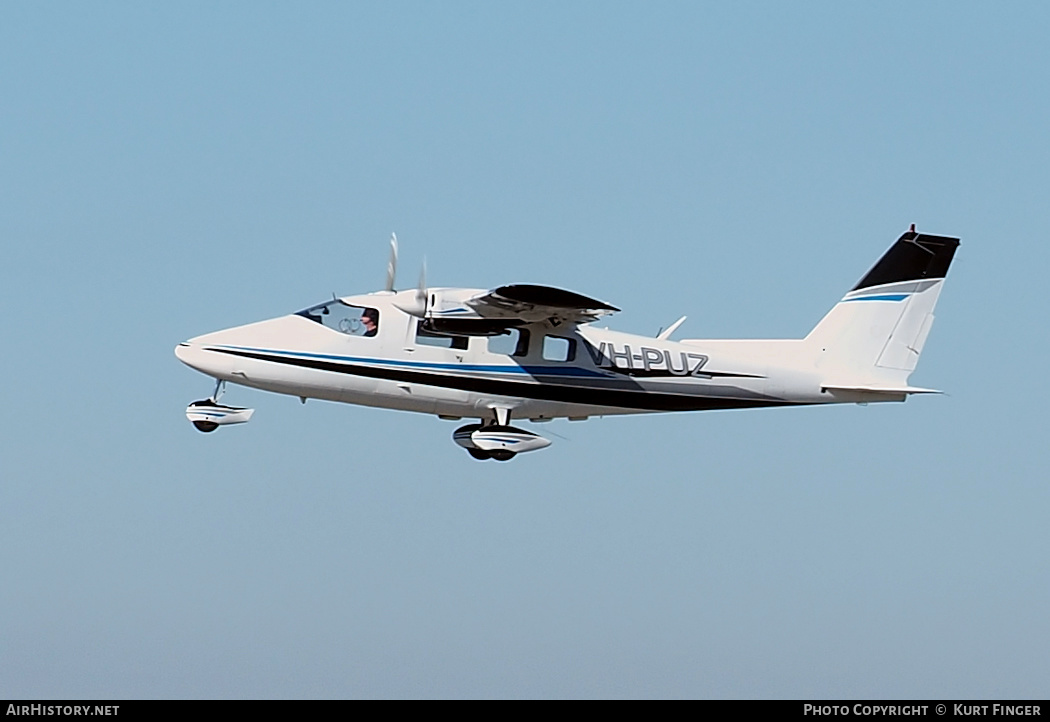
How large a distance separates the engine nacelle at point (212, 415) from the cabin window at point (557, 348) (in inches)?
186

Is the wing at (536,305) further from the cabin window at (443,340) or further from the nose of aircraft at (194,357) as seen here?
the nose of aircraft at (194,357)

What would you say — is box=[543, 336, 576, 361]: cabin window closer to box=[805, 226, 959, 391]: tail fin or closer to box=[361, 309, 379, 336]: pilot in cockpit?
box=[361, 309, 379, 336]: pilot in cockpit

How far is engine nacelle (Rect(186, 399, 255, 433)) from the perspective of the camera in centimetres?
2325

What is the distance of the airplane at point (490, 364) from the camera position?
2300 centimetres

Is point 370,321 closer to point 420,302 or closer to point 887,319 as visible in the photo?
point 420,302

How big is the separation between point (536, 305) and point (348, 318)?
3011 mm

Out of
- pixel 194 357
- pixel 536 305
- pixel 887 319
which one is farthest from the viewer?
pixel 887 319

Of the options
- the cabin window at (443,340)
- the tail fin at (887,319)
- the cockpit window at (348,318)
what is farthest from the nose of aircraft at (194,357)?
the tail fin at (887,319)

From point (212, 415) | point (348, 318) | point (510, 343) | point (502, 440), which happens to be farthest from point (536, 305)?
point (212, 415)

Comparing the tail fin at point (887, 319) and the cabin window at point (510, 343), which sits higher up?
the tail fin at point (887, 319)

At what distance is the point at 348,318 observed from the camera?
23.4 meters

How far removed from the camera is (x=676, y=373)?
79.3 ft
